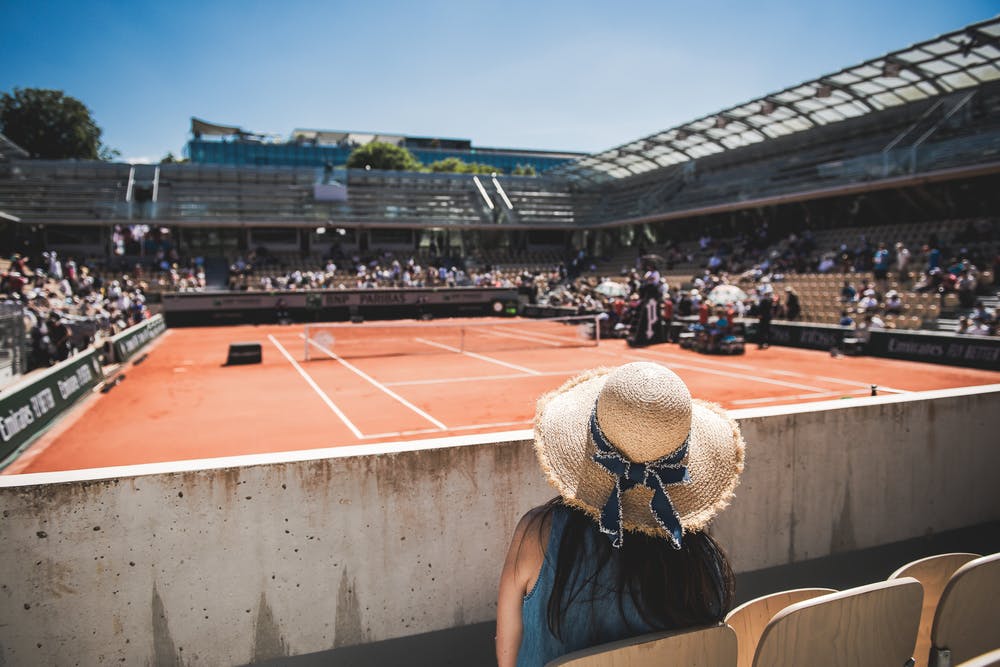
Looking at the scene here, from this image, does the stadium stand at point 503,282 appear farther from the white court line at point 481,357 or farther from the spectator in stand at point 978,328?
the white court line at point 481,357

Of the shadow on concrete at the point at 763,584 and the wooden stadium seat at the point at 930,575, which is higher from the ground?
the wooden stadium seat at the point at 930,575

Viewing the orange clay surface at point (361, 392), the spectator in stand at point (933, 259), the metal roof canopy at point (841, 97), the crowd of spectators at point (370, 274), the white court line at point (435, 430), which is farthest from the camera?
the crowd of spectators at point (370, 274)

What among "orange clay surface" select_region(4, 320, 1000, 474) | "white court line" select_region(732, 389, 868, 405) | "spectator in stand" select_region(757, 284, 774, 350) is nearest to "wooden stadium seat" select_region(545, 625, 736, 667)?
"orange clay surface" select_region(4, 320, 1000, 474)

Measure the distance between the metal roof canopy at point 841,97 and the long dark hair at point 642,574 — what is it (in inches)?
1251

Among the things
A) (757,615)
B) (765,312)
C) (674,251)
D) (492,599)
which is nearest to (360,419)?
(492,599)

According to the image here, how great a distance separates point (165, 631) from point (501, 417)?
29.0 feet

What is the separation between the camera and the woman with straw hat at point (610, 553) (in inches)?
79.4

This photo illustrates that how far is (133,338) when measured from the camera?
69.9ft

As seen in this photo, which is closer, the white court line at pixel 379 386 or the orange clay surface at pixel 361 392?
the orange clay surface at pixel 361 392

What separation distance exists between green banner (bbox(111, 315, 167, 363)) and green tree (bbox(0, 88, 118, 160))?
5276 centimetres

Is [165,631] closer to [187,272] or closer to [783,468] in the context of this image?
[783,468]

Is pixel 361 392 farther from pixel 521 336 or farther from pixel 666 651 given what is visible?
pixel 521 336

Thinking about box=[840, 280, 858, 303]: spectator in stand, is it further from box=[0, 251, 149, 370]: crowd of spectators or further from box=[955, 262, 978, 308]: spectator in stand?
box=[0, 251, 149, 370]: crowd of spectators

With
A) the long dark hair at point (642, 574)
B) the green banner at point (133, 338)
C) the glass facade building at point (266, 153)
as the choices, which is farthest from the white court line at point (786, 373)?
the glass facade building at point (266, 153)
